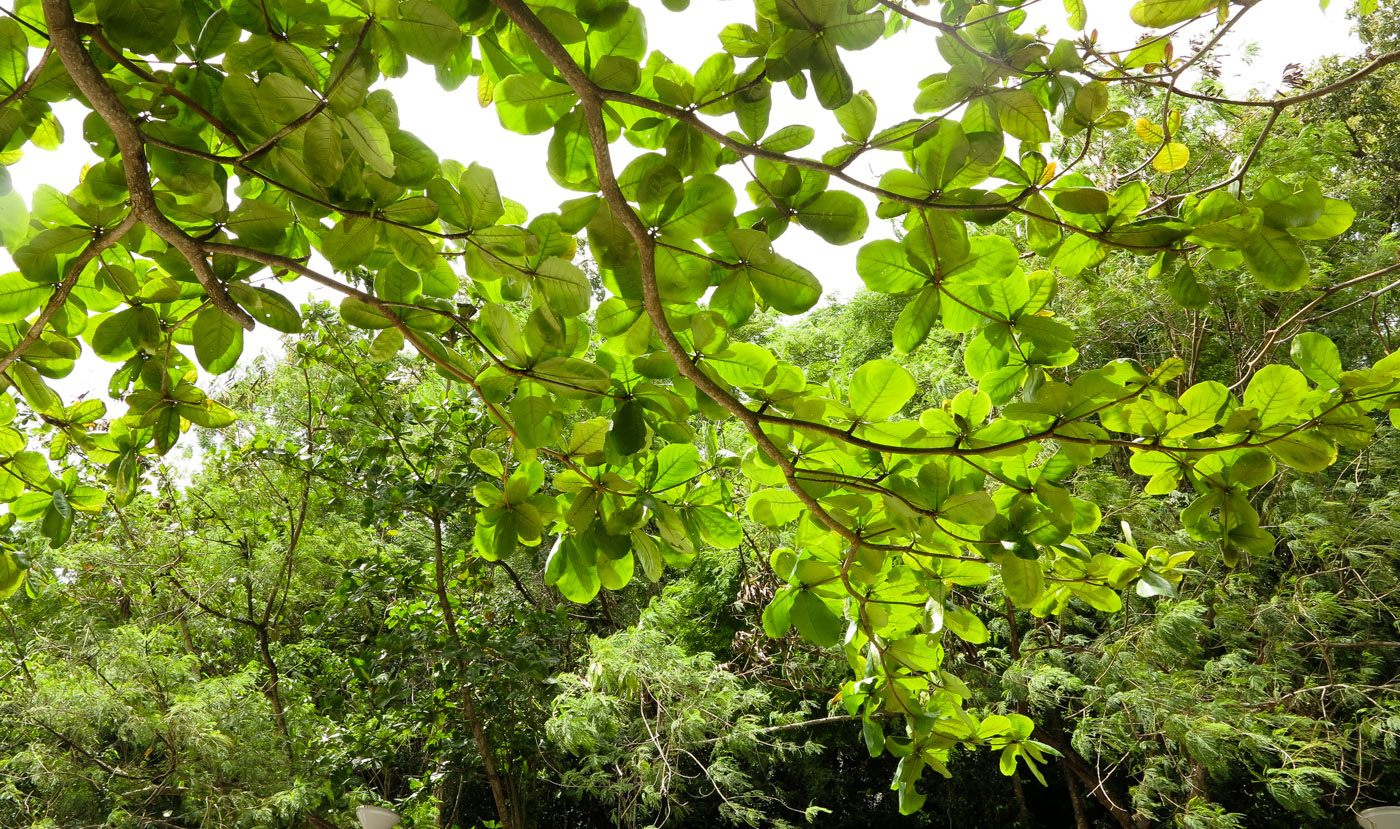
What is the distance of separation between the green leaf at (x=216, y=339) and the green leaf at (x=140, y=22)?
0.20 metres

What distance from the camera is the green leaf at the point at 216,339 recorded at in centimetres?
60

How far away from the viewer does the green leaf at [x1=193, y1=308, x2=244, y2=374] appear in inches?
23.5

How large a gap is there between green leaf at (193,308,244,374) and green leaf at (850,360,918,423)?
460 millimetres

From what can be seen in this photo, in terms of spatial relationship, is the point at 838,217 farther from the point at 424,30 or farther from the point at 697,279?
the point at 424,30

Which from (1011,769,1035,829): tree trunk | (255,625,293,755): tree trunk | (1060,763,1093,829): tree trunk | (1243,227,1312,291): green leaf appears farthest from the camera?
(1011,769,1035,829): tree trunk

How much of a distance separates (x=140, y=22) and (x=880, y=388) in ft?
1.67

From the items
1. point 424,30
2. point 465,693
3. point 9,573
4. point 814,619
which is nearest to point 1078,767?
point 465,693

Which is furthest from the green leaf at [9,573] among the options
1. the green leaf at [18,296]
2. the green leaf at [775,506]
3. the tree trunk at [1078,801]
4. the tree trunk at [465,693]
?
the tree trunk at [1078,801]

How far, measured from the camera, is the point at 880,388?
599mm

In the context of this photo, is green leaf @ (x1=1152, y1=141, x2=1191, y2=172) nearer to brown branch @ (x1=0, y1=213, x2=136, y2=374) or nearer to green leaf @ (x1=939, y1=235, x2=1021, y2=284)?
green leaf @ (x1=939, y1=235, x2=1021, y2=284)

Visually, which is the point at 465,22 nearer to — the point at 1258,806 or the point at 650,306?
the point at 650,306

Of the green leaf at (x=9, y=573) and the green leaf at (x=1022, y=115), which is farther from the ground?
the green leaf at (x=9, y=573)

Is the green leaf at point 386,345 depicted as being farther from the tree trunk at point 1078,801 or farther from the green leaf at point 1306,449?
the tree trunk at point 1078,801

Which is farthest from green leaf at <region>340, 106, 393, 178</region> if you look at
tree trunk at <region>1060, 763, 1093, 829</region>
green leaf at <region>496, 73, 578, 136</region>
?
tree trunk at <region>1060, 763, 1093, 829</region>
